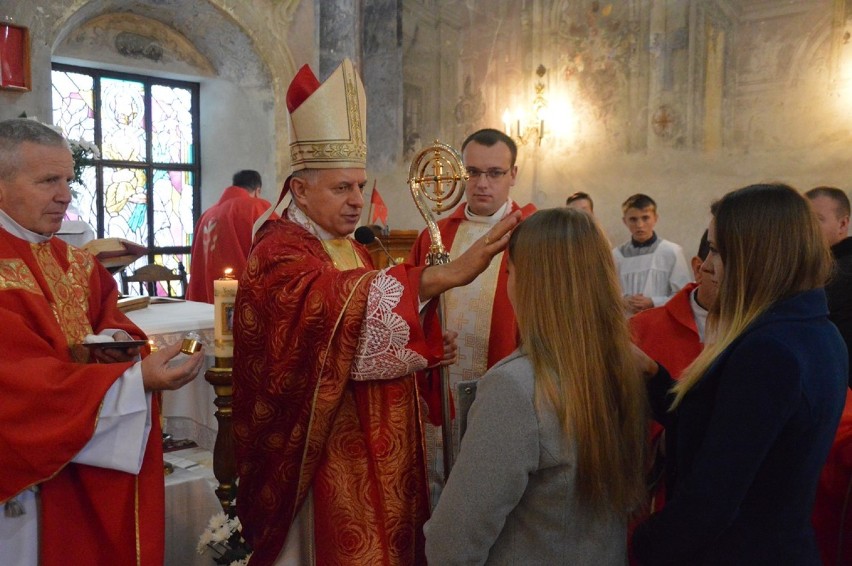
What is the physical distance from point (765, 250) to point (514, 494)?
28.9 inches

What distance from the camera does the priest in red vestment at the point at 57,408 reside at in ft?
6.17

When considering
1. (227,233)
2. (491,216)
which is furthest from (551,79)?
(491,216)

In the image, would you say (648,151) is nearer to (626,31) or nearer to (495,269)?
(626,31)

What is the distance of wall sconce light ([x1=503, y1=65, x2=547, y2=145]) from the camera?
8.01 meters

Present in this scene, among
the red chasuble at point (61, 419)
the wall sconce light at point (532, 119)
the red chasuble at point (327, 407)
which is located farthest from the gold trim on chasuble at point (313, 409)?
the wall sconce light at point (532, 119)

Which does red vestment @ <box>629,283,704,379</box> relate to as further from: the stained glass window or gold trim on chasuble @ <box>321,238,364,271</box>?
the stained glass window

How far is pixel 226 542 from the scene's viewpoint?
2801 mm

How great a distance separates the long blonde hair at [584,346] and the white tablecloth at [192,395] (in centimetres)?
247

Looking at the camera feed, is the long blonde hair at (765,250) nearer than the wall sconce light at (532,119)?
Yes

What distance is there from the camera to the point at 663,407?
1878 mm

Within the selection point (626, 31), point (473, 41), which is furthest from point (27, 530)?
point (473, 41)

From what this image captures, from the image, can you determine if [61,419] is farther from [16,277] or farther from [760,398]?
[760,398]

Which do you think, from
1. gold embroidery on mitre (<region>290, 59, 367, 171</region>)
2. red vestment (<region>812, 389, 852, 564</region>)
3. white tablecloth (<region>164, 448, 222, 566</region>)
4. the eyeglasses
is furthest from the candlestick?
red vestment (<region>812, 389, 852, 564</region>)

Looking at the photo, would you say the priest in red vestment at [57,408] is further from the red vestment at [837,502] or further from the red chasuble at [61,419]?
the red vestment at [837,502]
